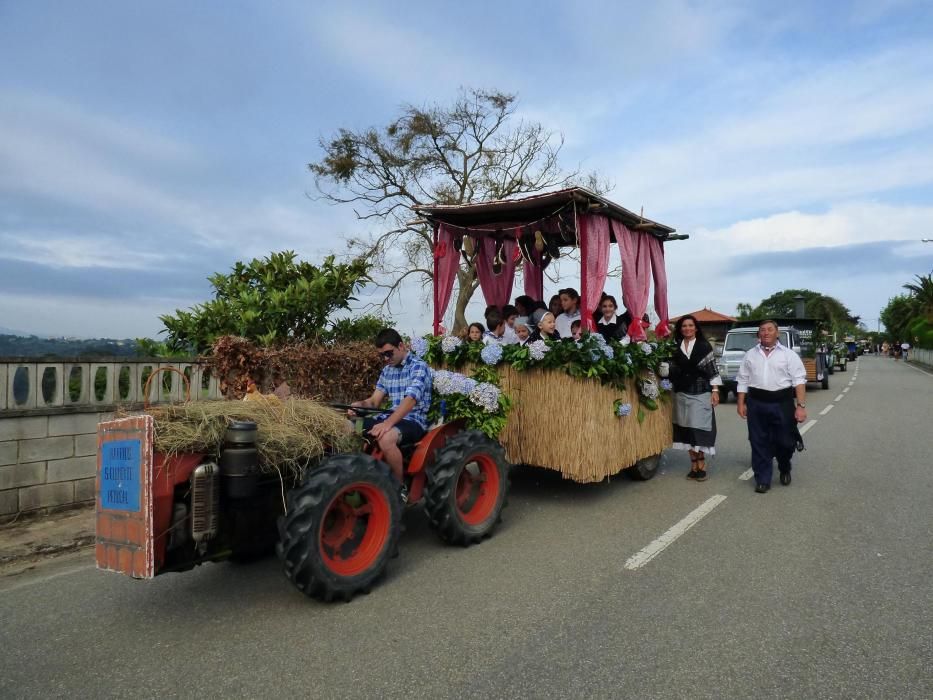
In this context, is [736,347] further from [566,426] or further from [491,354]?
[491,354]

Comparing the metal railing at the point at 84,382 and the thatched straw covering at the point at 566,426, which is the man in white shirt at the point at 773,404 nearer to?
the thatched straw covering at the point at 566,426

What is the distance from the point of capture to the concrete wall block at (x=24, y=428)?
5.61m

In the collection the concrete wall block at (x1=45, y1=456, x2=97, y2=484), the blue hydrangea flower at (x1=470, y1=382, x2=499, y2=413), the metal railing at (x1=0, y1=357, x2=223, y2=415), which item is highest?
the metal railing at (x1=0, y1=357, x2=223, y2=415)

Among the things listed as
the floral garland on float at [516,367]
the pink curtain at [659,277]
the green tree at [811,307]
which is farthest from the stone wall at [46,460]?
the green tree at [811,307]

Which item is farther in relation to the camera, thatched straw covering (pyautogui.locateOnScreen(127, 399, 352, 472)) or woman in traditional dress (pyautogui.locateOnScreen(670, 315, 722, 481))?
woman in traditional dress (pyautogui.locateOnScreen(670, 315, 722, 481))

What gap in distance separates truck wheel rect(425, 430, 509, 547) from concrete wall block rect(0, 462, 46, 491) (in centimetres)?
386

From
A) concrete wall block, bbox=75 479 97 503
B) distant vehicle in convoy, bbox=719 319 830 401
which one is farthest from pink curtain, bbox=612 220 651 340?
distant vehicle in convoy, bbox=719 319 830 401

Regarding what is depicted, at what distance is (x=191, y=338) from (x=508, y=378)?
16.3ft

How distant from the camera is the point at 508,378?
612 cm

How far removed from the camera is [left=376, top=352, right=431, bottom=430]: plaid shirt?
495cm

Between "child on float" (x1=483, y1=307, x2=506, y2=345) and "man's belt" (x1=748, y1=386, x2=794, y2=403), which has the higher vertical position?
"child on float" (x1=483, y1=307, x2=506, y2=345)

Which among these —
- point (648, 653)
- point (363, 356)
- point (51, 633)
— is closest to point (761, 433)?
point (648, 653)

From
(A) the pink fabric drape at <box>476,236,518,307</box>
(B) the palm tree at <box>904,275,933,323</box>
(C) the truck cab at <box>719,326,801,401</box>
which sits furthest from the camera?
(B) the palm tree at <box>904,275,933,323</box>

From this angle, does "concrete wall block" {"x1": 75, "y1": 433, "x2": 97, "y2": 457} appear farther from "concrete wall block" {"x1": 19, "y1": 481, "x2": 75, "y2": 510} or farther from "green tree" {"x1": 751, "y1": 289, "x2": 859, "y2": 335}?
"green tree" {"x1": 751, "y1": 289, "x2": 859, "y2": 335}
